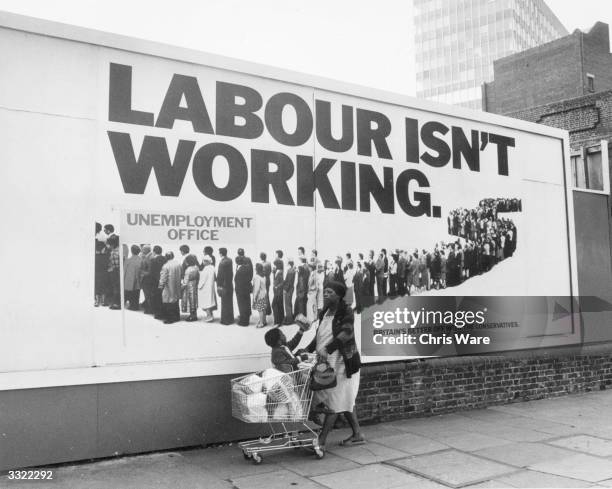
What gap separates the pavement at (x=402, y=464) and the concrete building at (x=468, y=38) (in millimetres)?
93684

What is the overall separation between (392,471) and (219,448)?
1.99 metres

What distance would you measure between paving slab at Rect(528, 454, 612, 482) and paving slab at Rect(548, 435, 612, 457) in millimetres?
232

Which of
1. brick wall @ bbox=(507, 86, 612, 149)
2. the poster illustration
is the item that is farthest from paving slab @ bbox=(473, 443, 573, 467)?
brick wall @ bbox=(507, 86, 612, 149)

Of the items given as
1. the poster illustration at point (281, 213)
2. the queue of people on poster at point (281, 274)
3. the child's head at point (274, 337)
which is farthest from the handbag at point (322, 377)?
the queue of people on poster at point (281, 274)

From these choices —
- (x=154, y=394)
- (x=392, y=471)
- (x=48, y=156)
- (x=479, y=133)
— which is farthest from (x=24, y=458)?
(x=479, y=133)

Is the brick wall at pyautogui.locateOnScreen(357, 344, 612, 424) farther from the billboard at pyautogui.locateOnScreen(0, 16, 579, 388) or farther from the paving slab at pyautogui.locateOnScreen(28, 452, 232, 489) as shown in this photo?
the paving slab at pyautogui.locateOnScreen(28, 452, 232, 489)

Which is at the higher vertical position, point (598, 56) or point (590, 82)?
point (598, 56)

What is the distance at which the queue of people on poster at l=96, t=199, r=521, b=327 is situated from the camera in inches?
262

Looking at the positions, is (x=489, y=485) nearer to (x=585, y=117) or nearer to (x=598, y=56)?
(x=585, y=117)

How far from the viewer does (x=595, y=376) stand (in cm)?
1066

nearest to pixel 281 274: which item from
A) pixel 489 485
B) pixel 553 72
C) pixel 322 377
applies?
pixel 322 377

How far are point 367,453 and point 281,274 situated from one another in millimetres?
2262

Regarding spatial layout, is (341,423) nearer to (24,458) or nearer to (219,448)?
(219,448)

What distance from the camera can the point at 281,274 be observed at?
7.57 m
